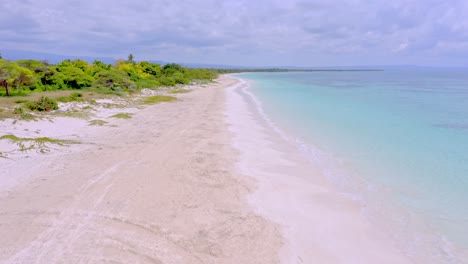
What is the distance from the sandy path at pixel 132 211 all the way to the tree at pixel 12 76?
45.3ft

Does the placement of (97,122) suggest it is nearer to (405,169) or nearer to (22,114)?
(22,114)

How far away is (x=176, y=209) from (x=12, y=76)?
20003 millimetres

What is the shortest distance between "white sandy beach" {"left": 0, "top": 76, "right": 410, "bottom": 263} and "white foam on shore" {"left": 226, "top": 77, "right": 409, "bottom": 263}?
22 mm

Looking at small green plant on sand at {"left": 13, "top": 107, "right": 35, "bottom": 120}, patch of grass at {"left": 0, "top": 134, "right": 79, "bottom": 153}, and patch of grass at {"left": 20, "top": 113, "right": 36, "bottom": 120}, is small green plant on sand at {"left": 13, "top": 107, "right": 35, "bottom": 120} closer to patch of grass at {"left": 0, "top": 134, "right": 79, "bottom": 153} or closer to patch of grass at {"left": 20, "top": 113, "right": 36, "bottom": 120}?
patch of grass at {"left": 20, "top": 113, "right": 36, "bottom": 120}

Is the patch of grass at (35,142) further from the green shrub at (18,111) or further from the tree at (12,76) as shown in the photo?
the tree at (12,76)

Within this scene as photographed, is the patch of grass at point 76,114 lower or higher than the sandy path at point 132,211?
higher

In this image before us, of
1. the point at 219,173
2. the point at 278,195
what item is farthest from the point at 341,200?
the point at 219,173

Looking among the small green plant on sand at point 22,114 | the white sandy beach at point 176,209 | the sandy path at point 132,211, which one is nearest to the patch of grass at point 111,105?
the small green plant on sand at point 22,114

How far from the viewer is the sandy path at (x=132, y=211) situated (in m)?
4.80

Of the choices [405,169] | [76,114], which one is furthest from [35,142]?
[405,169]

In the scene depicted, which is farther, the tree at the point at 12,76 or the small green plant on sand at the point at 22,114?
the tree at the point at 12,76

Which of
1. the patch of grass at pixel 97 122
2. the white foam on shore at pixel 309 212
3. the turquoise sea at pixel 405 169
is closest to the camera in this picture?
the white foam on shore at pixel 309 212

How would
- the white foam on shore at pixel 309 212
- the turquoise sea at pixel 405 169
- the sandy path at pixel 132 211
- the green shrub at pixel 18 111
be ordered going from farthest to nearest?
1. the green shrub at pixel 18 111
2. the turquoise sea at pixel 405 169
3. the white foam on shore at pixel 309 212
4. the sandy path at pixel 132 211

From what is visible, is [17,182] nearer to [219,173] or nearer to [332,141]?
[219,173]
